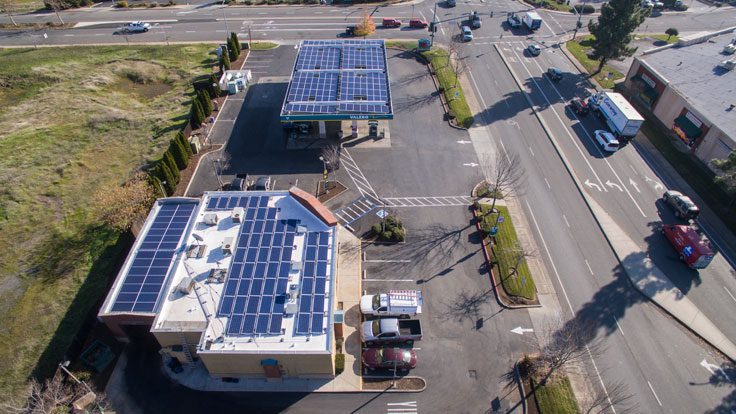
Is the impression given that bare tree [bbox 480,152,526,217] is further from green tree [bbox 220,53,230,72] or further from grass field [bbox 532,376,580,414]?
green tree [bbox 220,53,230,72]

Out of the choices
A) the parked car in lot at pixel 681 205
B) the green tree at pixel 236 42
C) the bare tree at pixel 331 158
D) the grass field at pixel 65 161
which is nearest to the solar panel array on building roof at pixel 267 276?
the bare tree at pixel 331 158

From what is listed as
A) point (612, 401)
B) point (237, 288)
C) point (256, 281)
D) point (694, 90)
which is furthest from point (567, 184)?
point (237, 288)

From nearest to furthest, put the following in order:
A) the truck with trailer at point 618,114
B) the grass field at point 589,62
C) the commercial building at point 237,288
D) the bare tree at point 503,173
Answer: the commercial building at point 237,288 < the bare tree at point 503,173 < the truck with trailer at point 618,114 < the grass field at point 589,62

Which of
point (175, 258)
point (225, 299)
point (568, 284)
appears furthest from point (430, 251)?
point (175, 258)

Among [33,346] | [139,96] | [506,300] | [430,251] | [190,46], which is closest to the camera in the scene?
[33,346]

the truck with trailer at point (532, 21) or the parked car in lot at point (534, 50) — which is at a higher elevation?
the truck with trailer at point (532, 21)

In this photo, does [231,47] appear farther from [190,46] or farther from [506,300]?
[506,300]

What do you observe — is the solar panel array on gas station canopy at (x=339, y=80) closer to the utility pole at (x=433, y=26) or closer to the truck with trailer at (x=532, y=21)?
the utility pole at (x=433, y=26)
